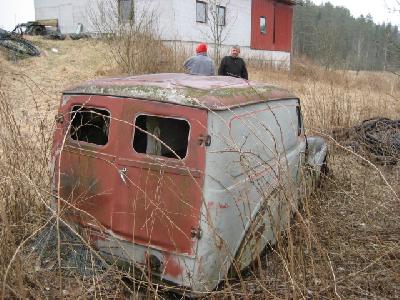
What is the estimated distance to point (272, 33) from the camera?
29.0 metres

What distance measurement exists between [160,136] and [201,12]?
2037cm

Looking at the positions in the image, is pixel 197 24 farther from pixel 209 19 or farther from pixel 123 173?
pixel 123 173

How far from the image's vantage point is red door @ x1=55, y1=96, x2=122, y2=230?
12.2 feet

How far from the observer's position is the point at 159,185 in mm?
3484

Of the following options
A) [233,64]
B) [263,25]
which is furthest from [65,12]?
[233,64]

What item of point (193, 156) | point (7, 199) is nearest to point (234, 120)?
point (193, 156)

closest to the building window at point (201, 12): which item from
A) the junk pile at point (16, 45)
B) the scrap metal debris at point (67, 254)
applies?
the junk pile at point (16, 45)

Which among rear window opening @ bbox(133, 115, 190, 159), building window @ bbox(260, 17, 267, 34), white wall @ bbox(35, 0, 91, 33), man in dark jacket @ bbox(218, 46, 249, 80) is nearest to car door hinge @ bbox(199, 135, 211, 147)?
rear window opening @ bbox(133, 115, 190, 159)

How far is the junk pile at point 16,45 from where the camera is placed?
56.6 feet

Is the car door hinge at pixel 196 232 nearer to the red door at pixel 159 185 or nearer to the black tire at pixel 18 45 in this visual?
the red door at pixel 159 185

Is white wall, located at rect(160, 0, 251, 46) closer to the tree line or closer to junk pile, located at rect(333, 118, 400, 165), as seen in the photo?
junk pile, located at rect(333, 118, 400, 165)

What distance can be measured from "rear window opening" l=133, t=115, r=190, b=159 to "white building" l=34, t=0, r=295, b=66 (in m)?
12.0

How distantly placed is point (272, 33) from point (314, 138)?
77.4ft

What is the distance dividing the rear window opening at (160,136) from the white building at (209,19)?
1205cm
